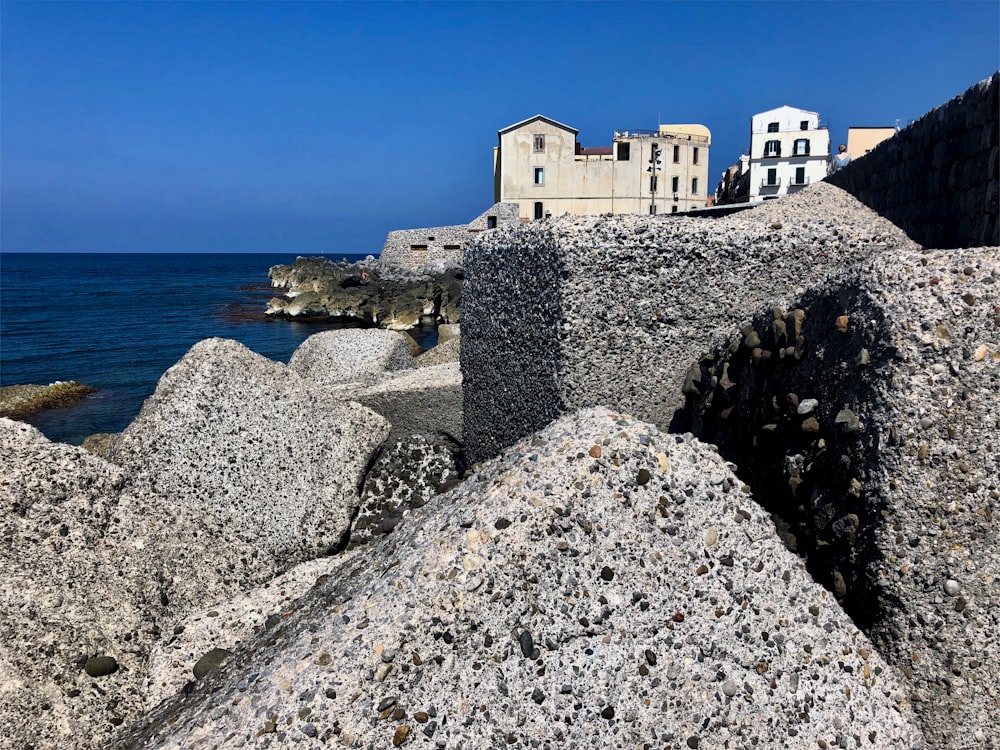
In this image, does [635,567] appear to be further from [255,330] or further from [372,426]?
[255,330]

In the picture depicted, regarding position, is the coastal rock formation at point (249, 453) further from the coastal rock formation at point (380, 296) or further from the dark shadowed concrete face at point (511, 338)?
the coastal rock formation at point (380, 296)

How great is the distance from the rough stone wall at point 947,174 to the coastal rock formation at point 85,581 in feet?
13.0

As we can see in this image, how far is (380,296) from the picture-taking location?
37.2 metres

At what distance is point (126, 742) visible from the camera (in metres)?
2.40

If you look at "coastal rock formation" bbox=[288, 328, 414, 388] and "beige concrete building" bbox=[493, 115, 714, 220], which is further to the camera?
"beige concrete building" bbox=[493, 115, 714, 220]

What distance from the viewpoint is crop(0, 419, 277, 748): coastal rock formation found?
9.12 ft

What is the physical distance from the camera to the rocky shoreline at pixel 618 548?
2.21 m

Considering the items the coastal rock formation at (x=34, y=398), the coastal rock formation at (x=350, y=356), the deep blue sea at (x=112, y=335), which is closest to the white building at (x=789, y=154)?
A: the deep blue sea at (x=112, y=335)

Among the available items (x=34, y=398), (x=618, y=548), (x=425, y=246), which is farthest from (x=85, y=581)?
(x=425, y=246)

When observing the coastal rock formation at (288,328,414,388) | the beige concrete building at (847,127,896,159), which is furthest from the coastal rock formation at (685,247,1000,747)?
the beige concrete building at (847,127,896,159)

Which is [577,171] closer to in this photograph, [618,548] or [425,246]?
[425,246]

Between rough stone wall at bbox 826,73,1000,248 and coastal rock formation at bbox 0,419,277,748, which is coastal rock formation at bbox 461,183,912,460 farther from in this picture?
coastal rock formation at bbox 0,419,277,748

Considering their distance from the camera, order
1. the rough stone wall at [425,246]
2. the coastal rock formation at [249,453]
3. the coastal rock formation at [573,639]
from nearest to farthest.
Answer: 1. the coastal rock formation at [573,639]
2. the coastal rock formation at [249,453]
3. the rough stone wall at [425,246]

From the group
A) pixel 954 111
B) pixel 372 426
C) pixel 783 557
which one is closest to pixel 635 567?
pixel 783 557
